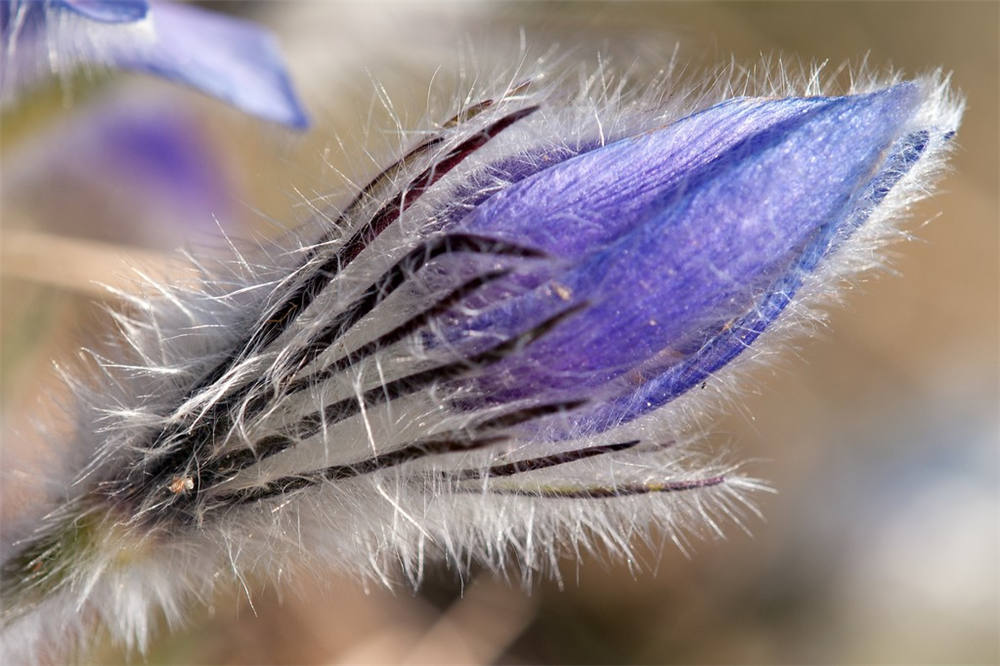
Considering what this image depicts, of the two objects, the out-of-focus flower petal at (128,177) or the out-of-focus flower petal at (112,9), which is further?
the out-of-focus flower petal at (128,177)

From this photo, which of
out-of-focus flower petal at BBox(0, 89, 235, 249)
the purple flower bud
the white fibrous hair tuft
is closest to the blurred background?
out-of-focus flower petal at BBox(0, 89, 235, 249)

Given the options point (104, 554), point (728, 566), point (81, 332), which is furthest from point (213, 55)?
point (728, 566)

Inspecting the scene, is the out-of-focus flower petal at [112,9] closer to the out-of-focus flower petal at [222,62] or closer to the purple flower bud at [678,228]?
the out-of-focus flower petal at [222,62]

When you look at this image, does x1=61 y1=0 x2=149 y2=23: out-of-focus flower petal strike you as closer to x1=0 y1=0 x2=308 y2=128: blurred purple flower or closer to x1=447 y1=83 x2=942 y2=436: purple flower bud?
x1=0 y1=0 x2=308 y2=128: blurred purple flower

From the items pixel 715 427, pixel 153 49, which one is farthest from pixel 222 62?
pixel 715 427

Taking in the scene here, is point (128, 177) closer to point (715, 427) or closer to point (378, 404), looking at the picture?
point (715, 427)

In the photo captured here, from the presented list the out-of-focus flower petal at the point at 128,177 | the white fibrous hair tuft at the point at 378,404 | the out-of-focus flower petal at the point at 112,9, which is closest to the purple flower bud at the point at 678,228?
the white fibrous hair tuft at the point at 378,404
